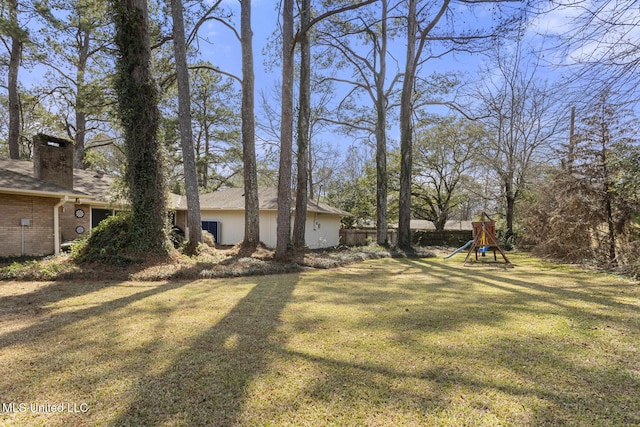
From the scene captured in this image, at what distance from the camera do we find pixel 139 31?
8773 millimetres

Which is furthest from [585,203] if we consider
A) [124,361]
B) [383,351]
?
[124,361]

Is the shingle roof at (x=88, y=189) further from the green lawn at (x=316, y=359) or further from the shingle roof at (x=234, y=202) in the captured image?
the green lawn at (x=316, y=359)

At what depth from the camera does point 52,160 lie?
11.4m

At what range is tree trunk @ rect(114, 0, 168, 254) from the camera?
8.68 meters

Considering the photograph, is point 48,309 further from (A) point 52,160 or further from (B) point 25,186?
(A) point 52,160

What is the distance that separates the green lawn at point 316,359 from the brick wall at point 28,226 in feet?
16.6

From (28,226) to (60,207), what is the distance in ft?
5.89

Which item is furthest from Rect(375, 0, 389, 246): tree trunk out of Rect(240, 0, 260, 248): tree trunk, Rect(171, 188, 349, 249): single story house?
Rect(240, 0, 260, 248): tree trunk

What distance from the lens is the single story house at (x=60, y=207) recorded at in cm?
957

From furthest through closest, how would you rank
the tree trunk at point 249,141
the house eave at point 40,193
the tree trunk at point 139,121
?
the tree trunk at point 249,141 < the house eave at point 40,193 < the tree trunk at point 139,121

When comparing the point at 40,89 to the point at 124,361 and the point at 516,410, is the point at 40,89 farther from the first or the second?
the point at 516,410

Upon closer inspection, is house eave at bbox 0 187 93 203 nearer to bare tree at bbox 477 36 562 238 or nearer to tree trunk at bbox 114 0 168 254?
tree trunk at bbox 114 0 168 254

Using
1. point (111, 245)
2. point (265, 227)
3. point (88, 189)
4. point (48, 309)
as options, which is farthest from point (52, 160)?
point (48, 309)

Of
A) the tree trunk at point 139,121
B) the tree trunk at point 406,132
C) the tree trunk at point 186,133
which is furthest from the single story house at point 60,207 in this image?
the tree trunk at point 406,132
